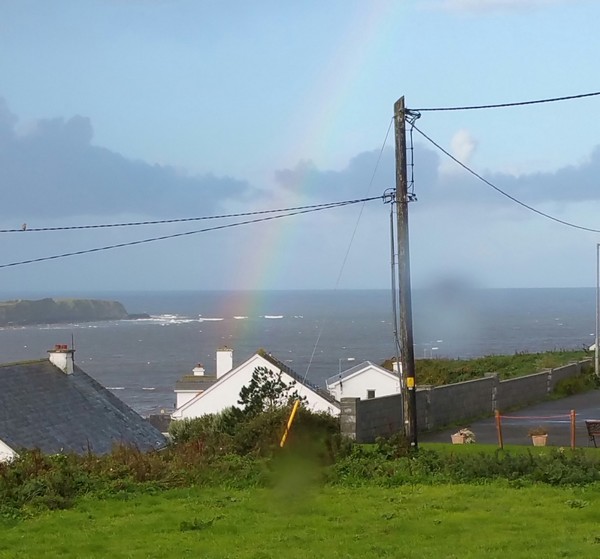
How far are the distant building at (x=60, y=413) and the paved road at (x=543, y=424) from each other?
388 inches

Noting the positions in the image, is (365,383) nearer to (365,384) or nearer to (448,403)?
(365,384)

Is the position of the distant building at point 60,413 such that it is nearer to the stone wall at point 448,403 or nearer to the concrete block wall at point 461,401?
the stone wall at point 448,403

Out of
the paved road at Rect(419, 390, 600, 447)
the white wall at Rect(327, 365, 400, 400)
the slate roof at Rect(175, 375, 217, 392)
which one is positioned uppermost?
the slate roof at Rect(175, 375, 217, 392)

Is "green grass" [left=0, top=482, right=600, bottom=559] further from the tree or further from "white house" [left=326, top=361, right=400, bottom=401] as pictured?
"white house" [left=326, top=361, right=400, bottom=401]

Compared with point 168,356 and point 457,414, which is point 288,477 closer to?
point 457,414

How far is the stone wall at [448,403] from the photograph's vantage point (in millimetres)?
21453

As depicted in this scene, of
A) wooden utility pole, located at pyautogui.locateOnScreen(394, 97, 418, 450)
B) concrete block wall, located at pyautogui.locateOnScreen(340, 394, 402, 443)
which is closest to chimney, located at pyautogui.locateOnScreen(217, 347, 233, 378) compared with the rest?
concrete block wall, located at pyautogui.locateOnScreen(340, 394, 402, 443)

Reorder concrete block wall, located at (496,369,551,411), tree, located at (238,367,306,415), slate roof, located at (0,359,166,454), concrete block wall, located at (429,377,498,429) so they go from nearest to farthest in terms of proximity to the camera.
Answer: tree, located at (238,367,306,415) < concrete block wall, located at (429,377,498,429) < slate roof, located at (0,359,166,454) < concrete block wall, located at (496,369,551,411)

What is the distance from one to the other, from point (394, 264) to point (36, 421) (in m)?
15.1

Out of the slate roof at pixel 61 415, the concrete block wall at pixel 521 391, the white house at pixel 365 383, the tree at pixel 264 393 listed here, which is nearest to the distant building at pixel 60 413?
the slate roof at pixel 61 415

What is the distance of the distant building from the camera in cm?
2761

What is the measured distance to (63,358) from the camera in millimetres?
32750

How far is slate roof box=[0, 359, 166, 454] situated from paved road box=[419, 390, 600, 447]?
1008cm

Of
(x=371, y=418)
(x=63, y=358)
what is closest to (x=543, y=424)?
(x=371, y=418)
